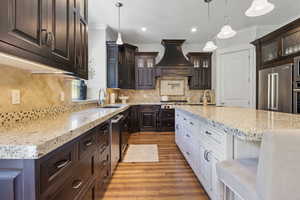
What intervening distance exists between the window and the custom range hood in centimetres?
244

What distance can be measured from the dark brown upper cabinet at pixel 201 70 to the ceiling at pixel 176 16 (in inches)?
30.0

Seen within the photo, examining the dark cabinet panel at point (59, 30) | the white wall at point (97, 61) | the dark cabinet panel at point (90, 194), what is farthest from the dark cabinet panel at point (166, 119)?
the dark cabinet panel at point (59, 30)

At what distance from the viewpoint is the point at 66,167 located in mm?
943

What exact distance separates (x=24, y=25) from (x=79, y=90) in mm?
2830

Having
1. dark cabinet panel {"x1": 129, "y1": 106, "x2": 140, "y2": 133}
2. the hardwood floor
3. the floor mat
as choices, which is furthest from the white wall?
the hardwood floor

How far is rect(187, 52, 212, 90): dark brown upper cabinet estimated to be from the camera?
5.43m

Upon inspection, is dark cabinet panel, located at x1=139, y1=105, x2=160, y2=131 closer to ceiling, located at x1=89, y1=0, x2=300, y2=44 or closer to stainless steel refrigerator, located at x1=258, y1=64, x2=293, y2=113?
ceiling, located at x1=89, y1=0, x2=300, y2=44

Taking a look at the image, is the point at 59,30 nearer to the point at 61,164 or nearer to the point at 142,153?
the point at 61,164

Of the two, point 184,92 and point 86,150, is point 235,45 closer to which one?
point 184,92

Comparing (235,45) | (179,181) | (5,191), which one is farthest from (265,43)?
(5,191)

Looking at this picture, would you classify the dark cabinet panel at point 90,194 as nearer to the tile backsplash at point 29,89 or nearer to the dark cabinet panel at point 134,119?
the tile backsplash at point 29,89

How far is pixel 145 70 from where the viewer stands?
210 inches

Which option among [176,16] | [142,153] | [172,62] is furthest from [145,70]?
[142,153]

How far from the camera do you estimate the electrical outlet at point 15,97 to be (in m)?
1.27
